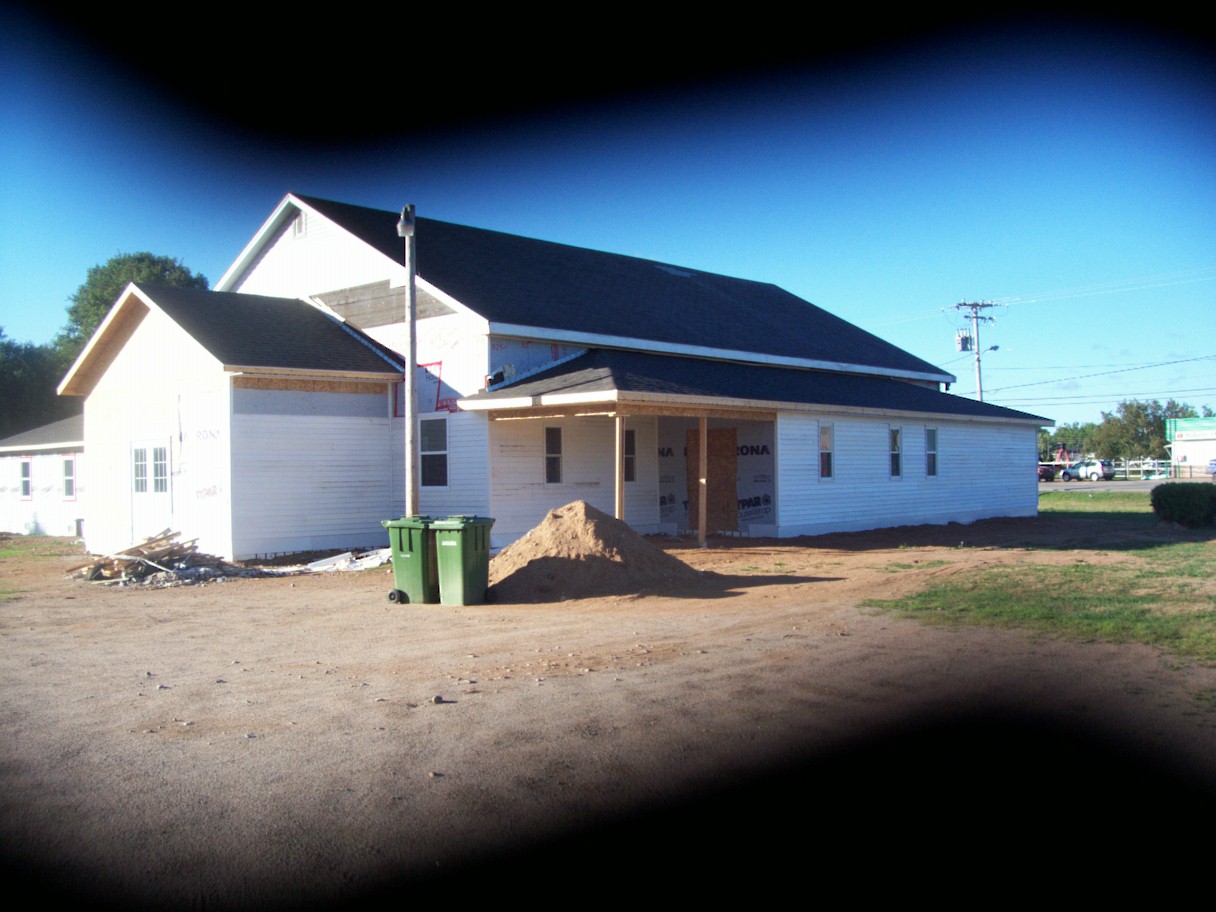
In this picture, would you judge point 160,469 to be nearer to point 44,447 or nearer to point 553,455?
point 553,455

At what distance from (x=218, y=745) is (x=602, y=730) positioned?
2.48m

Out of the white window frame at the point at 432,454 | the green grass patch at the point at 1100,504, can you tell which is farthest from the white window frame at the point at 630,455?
the green grass patch at the point at 1100,504

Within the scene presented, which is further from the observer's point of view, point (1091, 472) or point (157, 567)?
point (1091, 472)

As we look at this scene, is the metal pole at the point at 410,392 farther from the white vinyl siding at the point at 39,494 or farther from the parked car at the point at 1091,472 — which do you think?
the parked car at the point at 1091,472

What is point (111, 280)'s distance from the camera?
190ft

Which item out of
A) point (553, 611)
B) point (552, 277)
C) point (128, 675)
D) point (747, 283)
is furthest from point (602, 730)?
point (747, 283)

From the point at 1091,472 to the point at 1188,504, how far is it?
46597mm

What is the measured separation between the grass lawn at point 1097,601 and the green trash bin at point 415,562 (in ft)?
18.5

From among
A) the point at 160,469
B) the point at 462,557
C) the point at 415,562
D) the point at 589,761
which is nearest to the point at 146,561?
the point at 160,469

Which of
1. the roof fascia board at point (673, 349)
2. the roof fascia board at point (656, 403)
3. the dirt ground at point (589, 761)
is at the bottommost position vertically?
the dirt ground at point (589, 761)

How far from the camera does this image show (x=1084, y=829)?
5.03 meters

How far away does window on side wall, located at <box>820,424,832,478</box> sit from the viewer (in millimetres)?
22266

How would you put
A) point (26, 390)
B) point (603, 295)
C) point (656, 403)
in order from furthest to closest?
point (26, 390) < point (603, 295) < point (656, 403)

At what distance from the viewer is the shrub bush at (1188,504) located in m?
23.7
